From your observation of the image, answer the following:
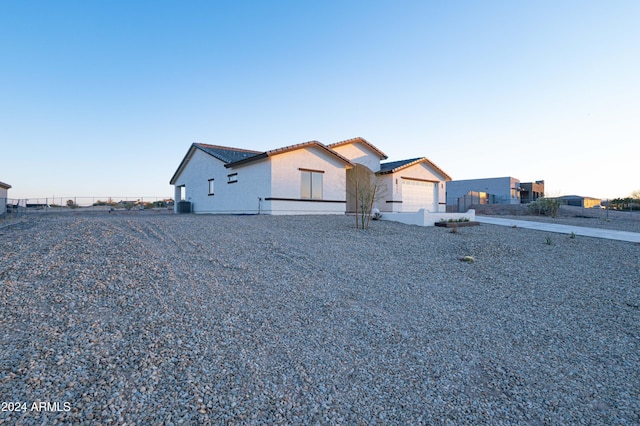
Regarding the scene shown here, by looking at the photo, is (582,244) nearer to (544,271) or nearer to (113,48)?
(544,271)

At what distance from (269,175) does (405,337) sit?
12769 mm

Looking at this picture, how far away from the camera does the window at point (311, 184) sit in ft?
55.8

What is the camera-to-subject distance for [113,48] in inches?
566

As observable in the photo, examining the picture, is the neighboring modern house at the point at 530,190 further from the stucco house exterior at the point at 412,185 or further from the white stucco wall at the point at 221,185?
the white stucco wall at the point at 221,185

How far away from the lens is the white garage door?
21688mm

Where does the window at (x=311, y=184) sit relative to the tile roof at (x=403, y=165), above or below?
below

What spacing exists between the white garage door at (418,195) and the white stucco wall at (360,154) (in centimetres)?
255

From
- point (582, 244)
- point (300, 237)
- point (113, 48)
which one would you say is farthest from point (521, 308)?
point (113, 48)

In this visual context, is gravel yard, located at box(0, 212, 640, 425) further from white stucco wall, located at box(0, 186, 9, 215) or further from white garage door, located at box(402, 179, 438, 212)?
white stucco wall, located at box(0, 186, 9, 215)

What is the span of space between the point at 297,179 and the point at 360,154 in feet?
23.4

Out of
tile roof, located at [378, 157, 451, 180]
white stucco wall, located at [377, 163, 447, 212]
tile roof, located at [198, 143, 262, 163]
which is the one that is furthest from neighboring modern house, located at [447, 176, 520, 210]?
tile roof, located at [198, 143, 262, 163]

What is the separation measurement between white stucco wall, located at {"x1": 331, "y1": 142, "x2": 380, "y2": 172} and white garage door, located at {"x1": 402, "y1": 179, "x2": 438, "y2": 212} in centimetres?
255

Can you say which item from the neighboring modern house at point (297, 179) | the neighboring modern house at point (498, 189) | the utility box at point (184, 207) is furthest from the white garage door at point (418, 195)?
the neighboring modern house at point (498, 189)

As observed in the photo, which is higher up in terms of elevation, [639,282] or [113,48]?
[113,48]
